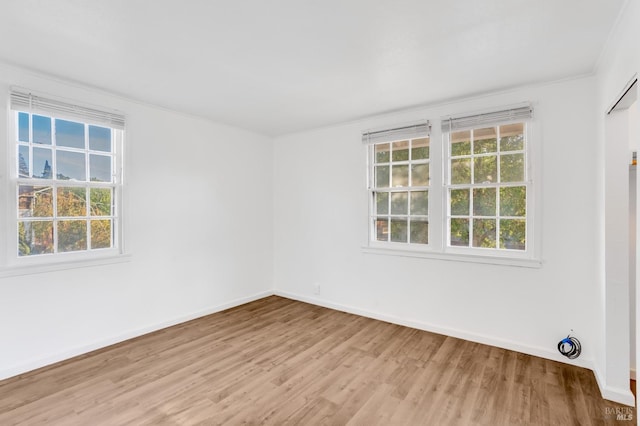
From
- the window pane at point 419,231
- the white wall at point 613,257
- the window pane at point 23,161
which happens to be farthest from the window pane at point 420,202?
the window pane at point 23,161

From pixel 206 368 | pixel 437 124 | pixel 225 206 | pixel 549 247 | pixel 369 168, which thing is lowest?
pixel 206 368

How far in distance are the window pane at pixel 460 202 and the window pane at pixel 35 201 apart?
4160mm

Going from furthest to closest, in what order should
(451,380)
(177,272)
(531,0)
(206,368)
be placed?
(177,272) → (206,368) → (451,380) → (531,0)

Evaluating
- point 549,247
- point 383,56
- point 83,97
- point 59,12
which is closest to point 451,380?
point 549,247

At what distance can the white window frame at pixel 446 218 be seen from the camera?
9.95 feet

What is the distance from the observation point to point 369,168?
13.8 feet

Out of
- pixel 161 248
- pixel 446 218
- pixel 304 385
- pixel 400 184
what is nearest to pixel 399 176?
pixel 400 184

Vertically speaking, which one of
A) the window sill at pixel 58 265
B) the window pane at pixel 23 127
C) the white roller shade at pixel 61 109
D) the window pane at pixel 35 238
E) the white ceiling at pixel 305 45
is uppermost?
the white ceiling at pixel 305 45

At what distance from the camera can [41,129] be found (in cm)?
Result: 291

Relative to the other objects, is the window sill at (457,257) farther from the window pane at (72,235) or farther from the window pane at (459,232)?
the window pane at (72,235)

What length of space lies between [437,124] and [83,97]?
3781mm

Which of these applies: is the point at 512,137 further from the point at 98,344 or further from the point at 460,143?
the point at 98,344

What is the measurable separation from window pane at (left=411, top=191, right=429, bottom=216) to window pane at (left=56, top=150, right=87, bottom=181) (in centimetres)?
367

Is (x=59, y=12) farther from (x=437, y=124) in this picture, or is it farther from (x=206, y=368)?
(x=437, y=124)
